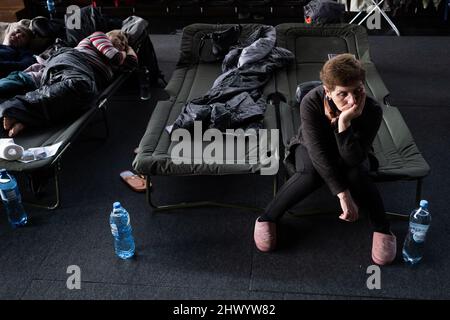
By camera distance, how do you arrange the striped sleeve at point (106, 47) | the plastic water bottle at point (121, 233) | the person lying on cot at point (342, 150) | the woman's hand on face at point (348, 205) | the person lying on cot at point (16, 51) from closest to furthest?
the person lying on cot at point (342, 150) → the woman's hand on face at point (348, 205) → the plastic water bottle at point (121, 233) → the striped sleeve at point (106, 47) → the person lying on cot at point (16, 51)

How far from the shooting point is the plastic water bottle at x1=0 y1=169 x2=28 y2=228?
233cm

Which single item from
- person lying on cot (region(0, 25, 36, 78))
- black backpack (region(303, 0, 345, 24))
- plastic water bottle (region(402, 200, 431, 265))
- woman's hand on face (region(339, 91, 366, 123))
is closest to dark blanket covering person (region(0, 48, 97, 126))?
person lying on cot (region(0, 25, 36, 78))

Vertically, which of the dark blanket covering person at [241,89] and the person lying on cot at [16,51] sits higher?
the person lying on cot at [16,51]

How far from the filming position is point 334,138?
2074 millimetres

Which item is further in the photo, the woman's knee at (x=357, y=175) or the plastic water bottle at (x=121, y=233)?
the plastic water bottle at (x=121, y=233)

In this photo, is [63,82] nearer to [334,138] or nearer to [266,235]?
[266,235]

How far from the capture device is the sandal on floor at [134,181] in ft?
8.63

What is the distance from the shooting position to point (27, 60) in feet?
11.1

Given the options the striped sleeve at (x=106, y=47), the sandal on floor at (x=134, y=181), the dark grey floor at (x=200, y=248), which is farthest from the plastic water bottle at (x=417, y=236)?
the striped sleeve at (x=106, y=47)

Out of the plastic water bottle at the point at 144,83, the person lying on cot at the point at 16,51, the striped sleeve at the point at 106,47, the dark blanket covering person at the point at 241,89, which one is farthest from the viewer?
the plastic water bottle at the point at 144,83

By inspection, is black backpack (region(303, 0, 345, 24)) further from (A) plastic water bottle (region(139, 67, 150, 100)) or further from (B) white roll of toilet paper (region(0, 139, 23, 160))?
(B) white roll of toilet paper (region(0, 139, 23, 160))

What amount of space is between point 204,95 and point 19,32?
5.45 ft

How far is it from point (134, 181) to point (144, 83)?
1.15 m

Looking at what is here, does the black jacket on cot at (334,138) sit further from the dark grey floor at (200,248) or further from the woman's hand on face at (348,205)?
the dark grey floor at (200,248)
